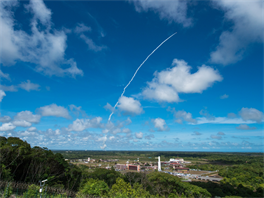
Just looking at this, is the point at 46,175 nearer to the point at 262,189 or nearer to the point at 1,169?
the point at 1,169

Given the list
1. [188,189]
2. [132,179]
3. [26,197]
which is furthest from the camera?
[132,179]

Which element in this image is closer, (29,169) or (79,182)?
(29,169)

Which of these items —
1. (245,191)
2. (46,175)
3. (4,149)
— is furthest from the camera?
(245,191)

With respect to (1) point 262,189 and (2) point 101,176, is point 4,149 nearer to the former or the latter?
(2) point 101,176

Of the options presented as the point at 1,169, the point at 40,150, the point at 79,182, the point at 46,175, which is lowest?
the point at 79,182

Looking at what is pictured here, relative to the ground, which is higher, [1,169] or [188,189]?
[1,169]

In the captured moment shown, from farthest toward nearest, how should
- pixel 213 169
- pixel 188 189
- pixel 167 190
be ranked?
pixel 213 169 → pixel 167 190 → pixel 188 189

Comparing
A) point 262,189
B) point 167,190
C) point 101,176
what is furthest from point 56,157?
point 262,189

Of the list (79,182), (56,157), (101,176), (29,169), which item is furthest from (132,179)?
(29,169)

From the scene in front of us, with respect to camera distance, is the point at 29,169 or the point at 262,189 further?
the point at 262,189
